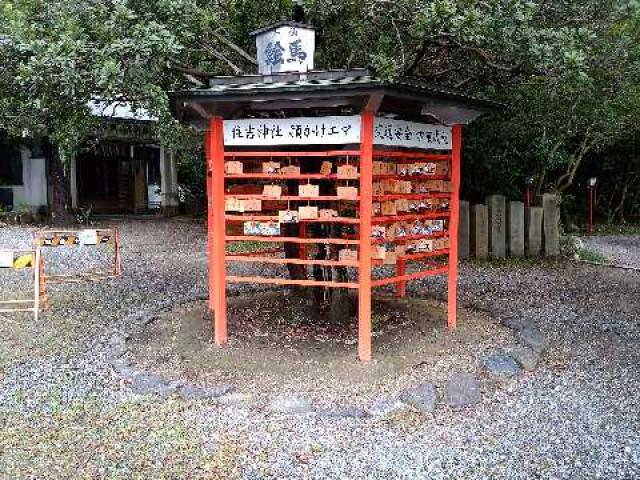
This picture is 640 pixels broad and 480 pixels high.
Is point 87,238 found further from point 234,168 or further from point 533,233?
point 533,233

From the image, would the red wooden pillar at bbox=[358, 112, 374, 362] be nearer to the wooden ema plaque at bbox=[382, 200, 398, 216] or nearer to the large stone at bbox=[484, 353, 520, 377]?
the wooden ema plaque at bbox=[382, 200, 398, 216]

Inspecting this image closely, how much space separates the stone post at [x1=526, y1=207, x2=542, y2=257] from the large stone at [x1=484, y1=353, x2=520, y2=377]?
6.85 meters

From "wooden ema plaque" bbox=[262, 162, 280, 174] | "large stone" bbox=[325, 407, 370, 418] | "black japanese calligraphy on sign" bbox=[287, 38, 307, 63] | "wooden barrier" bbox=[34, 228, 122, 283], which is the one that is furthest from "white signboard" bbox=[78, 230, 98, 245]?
"large stone" bbox=[325, 407, 370, 418]

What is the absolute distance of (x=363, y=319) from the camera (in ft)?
18.7

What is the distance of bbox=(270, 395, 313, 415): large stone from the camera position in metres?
4.80

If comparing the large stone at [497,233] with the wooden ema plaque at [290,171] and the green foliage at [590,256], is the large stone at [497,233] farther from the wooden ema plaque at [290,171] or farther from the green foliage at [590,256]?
the wooden ema plaque at [290,171]

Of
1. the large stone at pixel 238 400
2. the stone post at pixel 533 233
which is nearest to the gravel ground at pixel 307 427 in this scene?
the large stone at pixel 238 400

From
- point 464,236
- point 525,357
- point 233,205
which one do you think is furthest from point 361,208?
point 464,236

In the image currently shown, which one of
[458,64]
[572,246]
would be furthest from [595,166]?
[458,64]

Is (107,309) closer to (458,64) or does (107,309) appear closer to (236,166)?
(236,166)

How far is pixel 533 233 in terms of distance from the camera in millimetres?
12344

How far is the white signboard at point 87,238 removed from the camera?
9.62 metres

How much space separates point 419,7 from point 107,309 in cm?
545

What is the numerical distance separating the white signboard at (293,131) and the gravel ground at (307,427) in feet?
7.37
